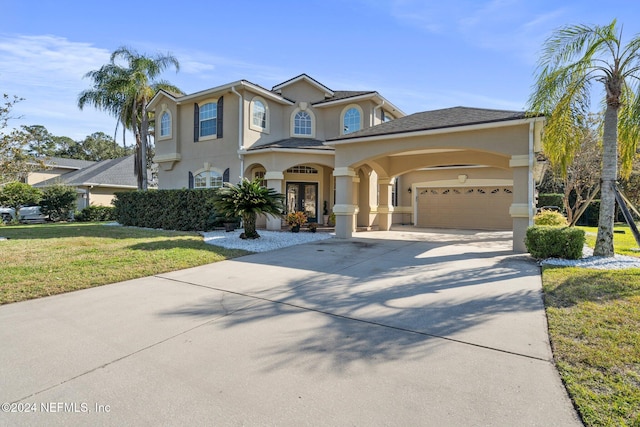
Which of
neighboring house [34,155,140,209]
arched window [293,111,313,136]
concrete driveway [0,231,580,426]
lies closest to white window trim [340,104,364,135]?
arched window [293,111,313,136]

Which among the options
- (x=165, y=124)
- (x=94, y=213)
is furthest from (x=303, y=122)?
(x=94, y=213)

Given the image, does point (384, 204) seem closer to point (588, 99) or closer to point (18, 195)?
point (588, 99)

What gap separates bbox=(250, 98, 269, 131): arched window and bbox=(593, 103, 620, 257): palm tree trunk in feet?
43.5

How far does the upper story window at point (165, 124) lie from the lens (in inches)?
728

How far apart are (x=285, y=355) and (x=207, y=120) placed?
15.8 metres

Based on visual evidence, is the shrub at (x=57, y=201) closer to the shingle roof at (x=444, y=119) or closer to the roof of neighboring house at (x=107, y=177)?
the roof of neighboring house at (x=107, y=177)

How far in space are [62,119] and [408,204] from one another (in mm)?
22269

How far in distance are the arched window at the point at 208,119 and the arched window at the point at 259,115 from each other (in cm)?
200

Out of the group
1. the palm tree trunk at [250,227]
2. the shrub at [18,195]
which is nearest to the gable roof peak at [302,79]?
the palm tree trunk at [250,227]

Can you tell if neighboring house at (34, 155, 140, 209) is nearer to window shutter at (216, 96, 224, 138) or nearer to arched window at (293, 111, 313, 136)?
window shutter at (216, 96, 224, 138)

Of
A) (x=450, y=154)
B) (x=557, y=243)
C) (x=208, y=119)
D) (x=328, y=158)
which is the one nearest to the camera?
(x=557, y=243)

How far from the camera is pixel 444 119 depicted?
11359 mm

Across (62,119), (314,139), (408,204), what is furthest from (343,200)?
(62,119)

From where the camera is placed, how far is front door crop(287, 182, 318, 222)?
17062 millimetres
